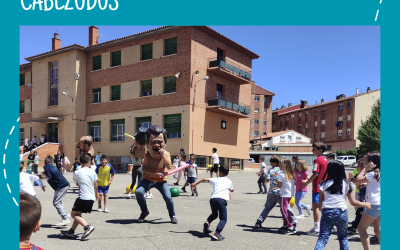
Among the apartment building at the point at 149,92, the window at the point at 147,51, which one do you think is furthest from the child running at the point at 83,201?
the window at the point at 147,51

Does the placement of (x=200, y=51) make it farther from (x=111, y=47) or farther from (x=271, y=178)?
(x=271, y=178)

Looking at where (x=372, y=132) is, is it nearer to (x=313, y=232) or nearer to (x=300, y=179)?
(x=300, y=179)

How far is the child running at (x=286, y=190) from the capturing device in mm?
7423

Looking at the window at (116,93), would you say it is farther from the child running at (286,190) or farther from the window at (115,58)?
the child running at (286,190)

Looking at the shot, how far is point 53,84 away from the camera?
36344 mm

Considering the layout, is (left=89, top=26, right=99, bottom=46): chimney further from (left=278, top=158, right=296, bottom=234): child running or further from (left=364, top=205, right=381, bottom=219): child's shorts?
(left=364, top=205, right=381, bottom=219): child's shorts

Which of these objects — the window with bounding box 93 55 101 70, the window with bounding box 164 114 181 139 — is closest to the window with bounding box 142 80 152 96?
the window with bounding box 164 114 181 139

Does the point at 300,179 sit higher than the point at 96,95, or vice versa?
the point at 96,95

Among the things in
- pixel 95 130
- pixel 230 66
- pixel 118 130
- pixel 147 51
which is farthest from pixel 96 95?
pixel 230 66

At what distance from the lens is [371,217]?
5.30 m

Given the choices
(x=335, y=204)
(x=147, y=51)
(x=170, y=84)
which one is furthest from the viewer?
(x=147, y=51)

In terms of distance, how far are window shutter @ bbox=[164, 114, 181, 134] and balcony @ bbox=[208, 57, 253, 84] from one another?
202 inches

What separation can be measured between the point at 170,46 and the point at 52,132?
15.9 m

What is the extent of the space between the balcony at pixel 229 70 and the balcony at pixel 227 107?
2111mm
